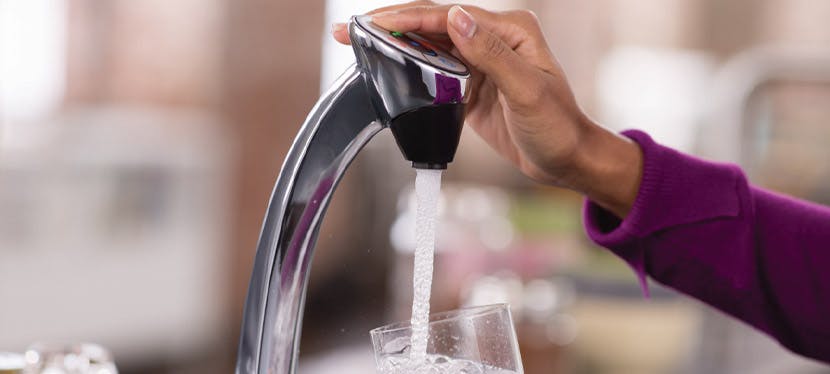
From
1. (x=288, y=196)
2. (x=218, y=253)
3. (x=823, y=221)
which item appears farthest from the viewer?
(x=218, y=253)

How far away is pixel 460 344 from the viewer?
60 cm

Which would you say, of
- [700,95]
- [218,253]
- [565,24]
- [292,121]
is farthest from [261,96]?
[700,95]

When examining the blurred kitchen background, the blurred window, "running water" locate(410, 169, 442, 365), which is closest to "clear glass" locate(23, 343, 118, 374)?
the blurred kitchen background

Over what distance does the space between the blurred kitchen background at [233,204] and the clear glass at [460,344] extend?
0.36ft

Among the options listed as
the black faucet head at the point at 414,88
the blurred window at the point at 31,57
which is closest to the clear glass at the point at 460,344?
the black faucet head at the point at 414,88

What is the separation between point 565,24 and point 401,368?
7.49 m

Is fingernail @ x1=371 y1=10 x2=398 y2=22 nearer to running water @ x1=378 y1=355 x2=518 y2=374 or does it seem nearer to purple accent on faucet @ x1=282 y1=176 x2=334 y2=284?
purple accent on faucet @ x1=282 y1=176 x2=334 y2=284

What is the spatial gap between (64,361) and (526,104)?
1.26ft

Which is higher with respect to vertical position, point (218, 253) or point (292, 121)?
point (292, 121)

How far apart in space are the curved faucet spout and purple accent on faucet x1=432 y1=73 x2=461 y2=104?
5 centimetres

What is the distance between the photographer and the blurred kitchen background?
2146 mm

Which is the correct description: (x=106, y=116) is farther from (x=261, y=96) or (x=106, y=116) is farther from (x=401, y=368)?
(x=401, y=368)

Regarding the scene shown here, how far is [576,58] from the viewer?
7867 millimetres

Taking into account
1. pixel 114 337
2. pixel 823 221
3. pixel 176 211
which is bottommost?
pixel 114 337
